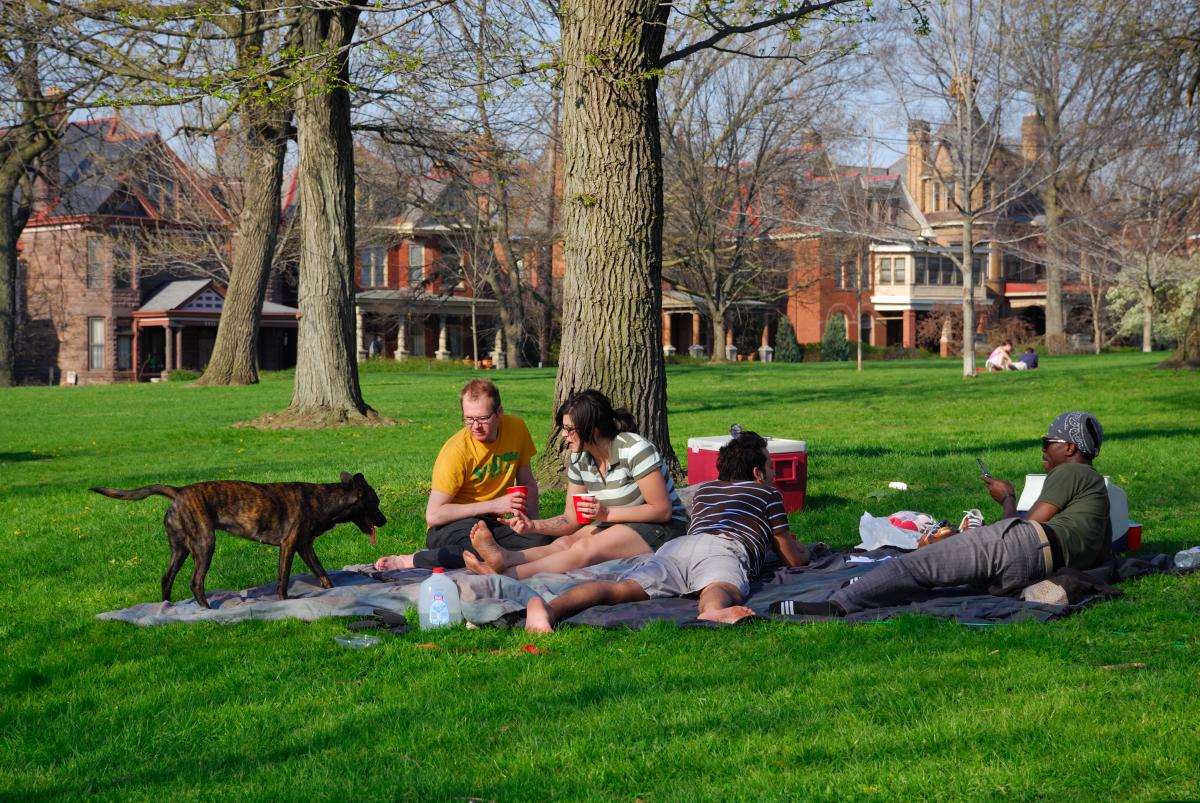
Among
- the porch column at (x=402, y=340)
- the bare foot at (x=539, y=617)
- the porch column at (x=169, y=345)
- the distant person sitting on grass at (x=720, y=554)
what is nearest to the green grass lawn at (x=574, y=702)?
the bare foot at (x=539, y=617)

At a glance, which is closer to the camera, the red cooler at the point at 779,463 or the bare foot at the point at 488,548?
the bare foot at the point at 488,548

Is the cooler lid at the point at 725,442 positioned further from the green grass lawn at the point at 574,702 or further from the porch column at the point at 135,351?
the porch column at the point at 135,351

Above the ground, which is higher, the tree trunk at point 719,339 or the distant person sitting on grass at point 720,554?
the tree trunk at point 719,339

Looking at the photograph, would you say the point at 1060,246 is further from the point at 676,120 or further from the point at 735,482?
the point at 735,482

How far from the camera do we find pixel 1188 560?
23.8ft

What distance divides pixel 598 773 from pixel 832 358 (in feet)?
185

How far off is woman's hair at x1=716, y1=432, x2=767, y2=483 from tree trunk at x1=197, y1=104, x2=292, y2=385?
18817 millimetres

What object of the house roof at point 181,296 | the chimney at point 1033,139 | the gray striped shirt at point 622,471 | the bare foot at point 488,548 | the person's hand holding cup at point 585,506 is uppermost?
the chimney at point 1033,139

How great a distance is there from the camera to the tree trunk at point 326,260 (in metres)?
18.2

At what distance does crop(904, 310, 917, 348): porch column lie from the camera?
6594 centimetres

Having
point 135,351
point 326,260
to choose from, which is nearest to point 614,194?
point 326,260

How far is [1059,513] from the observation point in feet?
22.2

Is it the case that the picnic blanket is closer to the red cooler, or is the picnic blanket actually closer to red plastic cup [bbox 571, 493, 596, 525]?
red plastic cup [bbox 571, 493, 596, 525]

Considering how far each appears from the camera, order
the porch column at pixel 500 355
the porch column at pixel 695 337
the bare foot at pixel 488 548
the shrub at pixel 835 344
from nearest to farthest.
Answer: the bare foot at pixel 488 548 < the porch column at pixel 500 355 < the porch column at pixel 695 337 < the shrub at pixel 835 344
